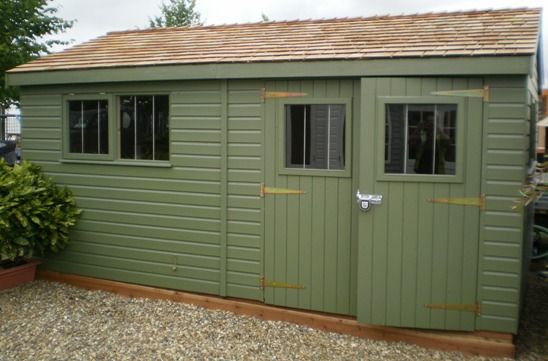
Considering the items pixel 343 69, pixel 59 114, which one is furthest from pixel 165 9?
pixel 343 69

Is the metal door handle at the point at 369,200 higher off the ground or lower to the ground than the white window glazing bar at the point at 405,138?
lower

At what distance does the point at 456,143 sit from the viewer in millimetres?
4629

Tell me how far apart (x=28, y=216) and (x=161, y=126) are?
1.77 metres

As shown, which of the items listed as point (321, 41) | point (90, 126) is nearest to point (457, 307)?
point (321, 41)

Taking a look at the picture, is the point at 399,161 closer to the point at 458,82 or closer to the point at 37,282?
the point at 458,82

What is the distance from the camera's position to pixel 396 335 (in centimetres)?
498

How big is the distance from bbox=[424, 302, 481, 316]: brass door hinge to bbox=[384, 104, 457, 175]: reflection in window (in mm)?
1116

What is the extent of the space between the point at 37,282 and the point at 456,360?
4.74 metres

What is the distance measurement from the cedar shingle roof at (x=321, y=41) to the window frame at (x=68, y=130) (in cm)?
33

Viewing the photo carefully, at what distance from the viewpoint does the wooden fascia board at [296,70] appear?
14.7ft

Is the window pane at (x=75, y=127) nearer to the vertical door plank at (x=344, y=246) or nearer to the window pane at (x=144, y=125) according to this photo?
the window pane at (x=144, y=125)

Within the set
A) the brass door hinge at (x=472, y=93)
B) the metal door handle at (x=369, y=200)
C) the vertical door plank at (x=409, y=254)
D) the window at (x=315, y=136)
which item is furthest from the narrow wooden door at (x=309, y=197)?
the brass door hinge at (x=472, y=93)

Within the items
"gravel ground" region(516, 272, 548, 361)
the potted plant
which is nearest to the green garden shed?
the potted plant

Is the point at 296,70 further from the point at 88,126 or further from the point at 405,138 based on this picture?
the point at 88,126
